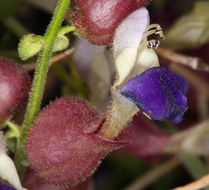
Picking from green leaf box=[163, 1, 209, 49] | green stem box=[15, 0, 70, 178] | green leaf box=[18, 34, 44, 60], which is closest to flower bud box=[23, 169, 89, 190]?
green stem box=[15, 0, 70, 178]

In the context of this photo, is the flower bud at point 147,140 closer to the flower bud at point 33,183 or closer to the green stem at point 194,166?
the green stem at point 194,166

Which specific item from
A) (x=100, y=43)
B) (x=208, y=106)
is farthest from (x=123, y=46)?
(x=208, y=106)

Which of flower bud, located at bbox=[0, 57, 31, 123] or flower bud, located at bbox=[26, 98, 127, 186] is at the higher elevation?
flower bud, located at bbox=[0, 57, 31, 123]

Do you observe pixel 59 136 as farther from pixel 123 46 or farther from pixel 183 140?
pixel 183 140

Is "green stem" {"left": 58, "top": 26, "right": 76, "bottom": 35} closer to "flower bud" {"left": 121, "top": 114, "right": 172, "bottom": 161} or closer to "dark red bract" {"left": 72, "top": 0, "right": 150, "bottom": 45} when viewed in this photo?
"dark red bract" {"left": 72, "top": 0, "right": 150, "bottom": 45}

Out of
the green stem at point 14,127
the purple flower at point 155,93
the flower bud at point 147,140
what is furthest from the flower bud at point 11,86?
the flower bud at point 147,140
